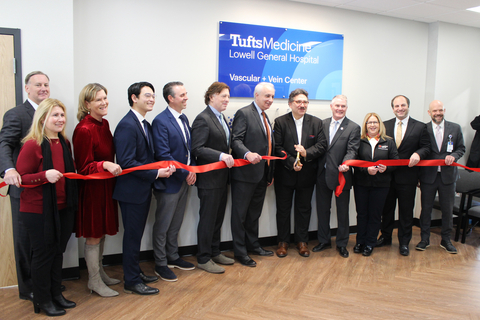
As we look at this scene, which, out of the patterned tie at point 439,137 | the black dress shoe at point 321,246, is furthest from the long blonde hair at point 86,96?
the patterned tie at point 439,137

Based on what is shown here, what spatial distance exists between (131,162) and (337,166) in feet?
7.75

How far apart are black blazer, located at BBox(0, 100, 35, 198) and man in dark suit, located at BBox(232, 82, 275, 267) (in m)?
1.93

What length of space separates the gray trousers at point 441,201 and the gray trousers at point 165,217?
10.4 ft

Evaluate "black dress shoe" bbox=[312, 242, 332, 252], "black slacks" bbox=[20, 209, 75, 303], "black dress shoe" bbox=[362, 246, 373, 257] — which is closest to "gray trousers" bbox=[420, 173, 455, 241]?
"black dress shoe" bbox=[362, 246, 373, 257]

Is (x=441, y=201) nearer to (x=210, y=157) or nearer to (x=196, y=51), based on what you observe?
(x=210, y=157)

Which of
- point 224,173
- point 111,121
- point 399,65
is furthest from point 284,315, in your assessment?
point 399,65

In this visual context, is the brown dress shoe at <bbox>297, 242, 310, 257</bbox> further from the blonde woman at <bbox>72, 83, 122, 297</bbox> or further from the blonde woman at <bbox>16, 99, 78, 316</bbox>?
the blonde woman at <bbox>16, 99, 78, 316</bbox>

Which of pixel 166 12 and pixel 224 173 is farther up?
pixel 166 12

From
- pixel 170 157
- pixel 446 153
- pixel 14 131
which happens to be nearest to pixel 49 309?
pixel 14 131

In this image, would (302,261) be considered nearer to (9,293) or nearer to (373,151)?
(373,151)

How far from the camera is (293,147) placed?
13.6ft

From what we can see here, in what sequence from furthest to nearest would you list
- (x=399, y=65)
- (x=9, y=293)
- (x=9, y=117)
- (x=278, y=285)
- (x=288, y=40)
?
(x=399, y=65) → (x=288, y=40) → (x=278, y=285) → (x=9, y=293) → (x=9, y=117)

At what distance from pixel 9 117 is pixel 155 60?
1.59 m

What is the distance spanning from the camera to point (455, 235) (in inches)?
195
